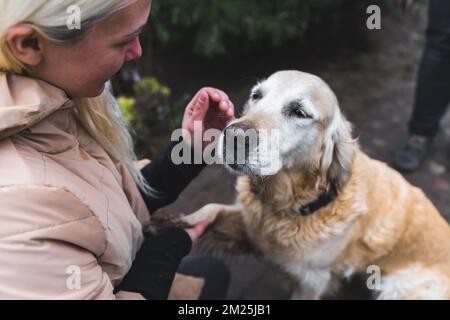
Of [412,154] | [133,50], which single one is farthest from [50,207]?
[412,154]

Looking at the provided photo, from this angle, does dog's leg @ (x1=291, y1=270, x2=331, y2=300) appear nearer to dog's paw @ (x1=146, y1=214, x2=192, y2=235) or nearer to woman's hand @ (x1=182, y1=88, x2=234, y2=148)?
dog's paw @ (x1=146, y1=214, x2=192, y2=235)

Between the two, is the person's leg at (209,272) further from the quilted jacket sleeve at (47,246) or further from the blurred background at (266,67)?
the quilted jacket sleeve at (47,246)

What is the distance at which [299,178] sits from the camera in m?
2.16

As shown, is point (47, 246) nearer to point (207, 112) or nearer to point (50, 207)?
point (50, 207)

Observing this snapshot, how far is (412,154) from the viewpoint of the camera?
3662 millimetres

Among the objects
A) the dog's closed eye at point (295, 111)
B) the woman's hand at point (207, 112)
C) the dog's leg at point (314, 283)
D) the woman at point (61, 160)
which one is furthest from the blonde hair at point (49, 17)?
the dog's leg at point (314, 283)

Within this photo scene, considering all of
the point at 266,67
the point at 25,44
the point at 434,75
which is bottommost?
the point at 266,67

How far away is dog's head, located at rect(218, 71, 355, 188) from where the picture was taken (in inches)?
74.3

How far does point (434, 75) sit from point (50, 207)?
305 centimetres

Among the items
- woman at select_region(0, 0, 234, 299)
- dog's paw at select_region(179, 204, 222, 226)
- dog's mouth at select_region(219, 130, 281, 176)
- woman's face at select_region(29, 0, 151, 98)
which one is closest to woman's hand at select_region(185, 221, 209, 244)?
dog's paw at select_region(179, 204, 222, 226)

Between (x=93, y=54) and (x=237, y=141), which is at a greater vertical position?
(x=93, y=54)

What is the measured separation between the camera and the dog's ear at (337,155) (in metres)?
2.11
